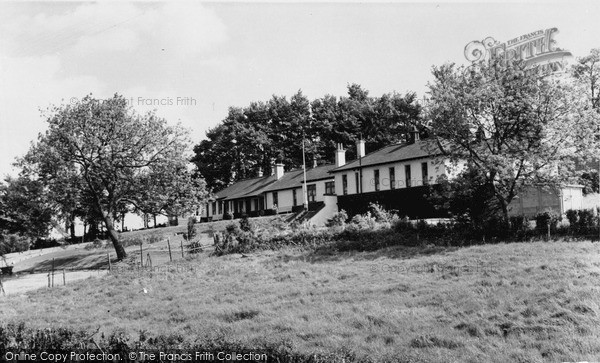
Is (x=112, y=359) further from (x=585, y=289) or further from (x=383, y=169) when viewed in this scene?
(x=383, y=169)

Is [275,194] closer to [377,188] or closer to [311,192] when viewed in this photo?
[311,192]

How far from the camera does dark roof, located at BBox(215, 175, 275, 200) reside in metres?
61.0

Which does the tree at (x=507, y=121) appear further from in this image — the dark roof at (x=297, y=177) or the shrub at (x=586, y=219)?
the dark roof at (x=297, y=177)

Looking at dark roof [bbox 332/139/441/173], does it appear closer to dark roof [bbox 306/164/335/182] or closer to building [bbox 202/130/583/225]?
building [bbox 202/130/583/225]

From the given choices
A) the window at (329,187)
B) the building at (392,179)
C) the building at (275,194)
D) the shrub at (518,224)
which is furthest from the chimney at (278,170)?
the shrub at (518,224)

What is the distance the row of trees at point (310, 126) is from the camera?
55250 millimetres

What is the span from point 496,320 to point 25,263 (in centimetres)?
4046

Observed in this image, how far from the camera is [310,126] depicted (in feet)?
187

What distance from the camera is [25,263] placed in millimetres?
43000

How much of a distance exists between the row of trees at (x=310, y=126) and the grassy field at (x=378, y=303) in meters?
31.0

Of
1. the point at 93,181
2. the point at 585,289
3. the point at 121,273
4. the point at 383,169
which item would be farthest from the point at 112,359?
the point at 383,169

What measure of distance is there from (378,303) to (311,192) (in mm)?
37109

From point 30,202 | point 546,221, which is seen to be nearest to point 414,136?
point 546,221

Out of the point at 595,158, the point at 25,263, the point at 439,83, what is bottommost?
the point at 25,263
